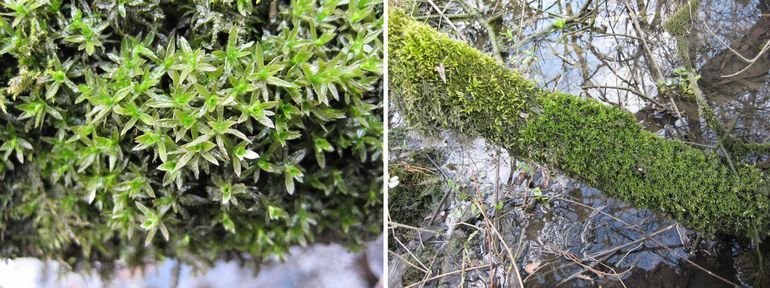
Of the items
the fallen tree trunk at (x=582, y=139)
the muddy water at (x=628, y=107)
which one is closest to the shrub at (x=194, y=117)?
the fallen tree trunk at (x=582, y=139)

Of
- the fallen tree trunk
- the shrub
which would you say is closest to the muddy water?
the fallen tree trunk

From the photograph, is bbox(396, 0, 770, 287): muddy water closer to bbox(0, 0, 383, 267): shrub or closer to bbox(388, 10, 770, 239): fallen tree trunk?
bbox(388, 10, 770, 239): fallen tree trunk

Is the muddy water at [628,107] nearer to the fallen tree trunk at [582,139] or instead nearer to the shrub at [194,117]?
the fallen tree trunk at [582,139]

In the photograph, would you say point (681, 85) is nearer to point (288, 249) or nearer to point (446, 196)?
point (446, 196)

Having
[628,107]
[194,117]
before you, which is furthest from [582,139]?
[194,117]

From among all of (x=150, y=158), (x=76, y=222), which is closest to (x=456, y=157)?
(x=150, y=158)
